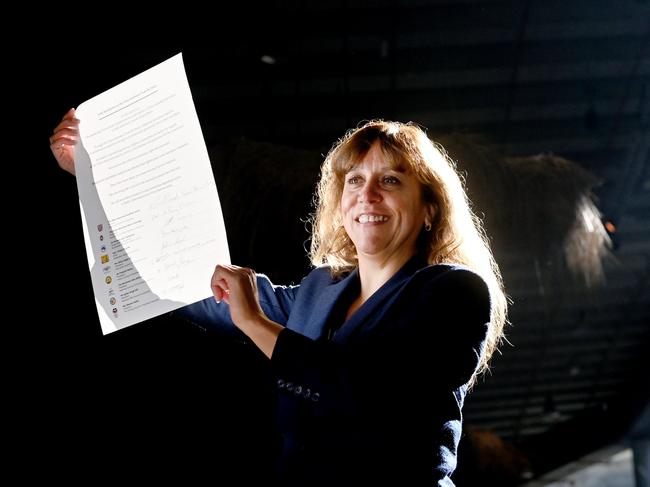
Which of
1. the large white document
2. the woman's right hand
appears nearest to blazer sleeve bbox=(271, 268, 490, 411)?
the large white document

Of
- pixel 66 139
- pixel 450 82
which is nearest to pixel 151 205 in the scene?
pixel 66 139

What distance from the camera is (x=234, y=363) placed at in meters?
2.00

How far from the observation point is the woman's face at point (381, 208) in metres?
1.12

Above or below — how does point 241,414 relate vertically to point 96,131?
below

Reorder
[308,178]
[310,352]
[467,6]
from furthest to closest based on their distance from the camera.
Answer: [467,6], [308,178], [310,352]

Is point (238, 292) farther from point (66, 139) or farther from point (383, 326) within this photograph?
point (66, 139)

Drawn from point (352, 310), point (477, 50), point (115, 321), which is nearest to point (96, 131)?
point (115, 321)

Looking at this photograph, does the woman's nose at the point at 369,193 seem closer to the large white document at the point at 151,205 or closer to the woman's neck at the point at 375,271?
the woman's neck at the point at 375,271

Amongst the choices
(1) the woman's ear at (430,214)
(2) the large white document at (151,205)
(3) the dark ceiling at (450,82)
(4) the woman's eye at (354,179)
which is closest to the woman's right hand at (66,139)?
(2) the large white document at (151,205)

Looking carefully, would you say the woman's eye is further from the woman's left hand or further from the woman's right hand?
the woman's right hand

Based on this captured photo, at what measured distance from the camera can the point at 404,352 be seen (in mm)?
989

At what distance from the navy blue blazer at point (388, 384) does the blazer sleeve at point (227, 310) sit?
0.71ft

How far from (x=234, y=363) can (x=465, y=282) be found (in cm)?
106

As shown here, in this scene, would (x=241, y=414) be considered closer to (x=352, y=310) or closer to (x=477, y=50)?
(x=352, y=310)
